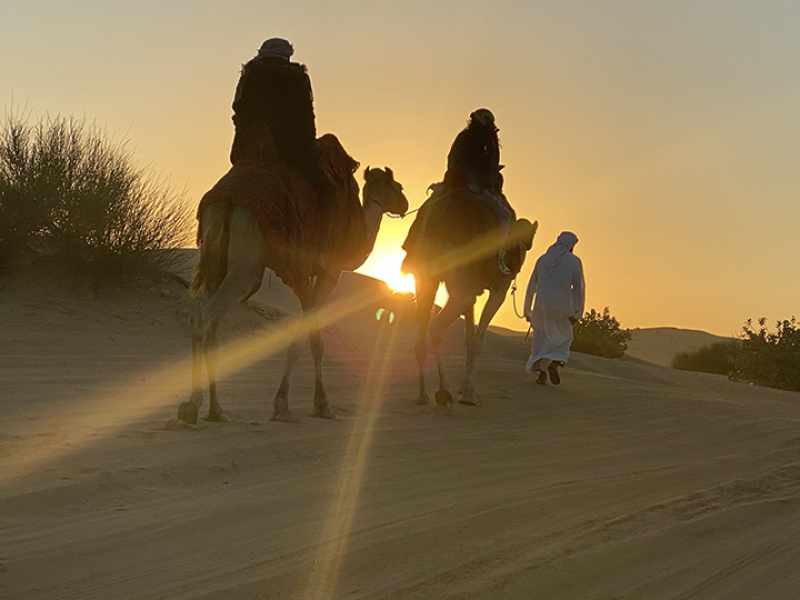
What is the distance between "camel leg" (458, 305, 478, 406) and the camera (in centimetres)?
1078

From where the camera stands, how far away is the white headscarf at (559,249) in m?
15.4

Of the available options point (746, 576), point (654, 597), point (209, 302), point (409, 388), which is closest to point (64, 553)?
point (654, 597)

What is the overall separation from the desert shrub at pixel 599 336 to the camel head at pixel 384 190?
2035 cm

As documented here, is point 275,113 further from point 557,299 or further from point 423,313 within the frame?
point 557,299

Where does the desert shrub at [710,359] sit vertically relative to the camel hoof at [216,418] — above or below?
above

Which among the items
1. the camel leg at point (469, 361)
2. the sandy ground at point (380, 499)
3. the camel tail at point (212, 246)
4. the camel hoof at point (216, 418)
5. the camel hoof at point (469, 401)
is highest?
the camel tail at point (212, 246)

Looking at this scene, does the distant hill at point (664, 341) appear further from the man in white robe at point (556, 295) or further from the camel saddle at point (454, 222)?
the camel saddle at point (454, 222)

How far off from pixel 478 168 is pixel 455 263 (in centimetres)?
103

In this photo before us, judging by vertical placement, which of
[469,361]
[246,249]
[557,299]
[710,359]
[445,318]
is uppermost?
[710,359]

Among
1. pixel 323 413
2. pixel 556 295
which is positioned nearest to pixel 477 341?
→ pixel 323 413

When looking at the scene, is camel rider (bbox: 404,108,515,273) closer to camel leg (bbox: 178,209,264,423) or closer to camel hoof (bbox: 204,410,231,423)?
camel leg (bbox: 178,209,264,423)

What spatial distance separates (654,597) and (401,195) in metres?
7.27

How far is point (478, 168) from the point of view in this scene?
10.8 metres

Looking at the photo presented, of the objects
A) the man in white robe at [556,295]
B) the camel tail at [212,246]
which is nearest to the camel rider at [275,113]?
the camel tail at [212,246]
